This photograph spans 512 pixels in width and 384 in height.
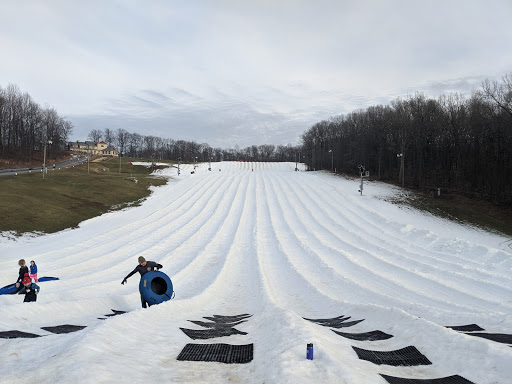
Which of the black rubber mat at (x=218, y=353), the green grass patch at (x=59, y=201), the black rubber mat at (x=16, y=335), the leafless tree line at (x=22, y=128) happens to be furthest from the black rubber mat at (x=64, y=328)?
the leafless tree line at (x=22, y=128)

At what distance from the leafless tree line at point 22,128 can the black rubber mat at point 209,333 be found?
90520 millimetres

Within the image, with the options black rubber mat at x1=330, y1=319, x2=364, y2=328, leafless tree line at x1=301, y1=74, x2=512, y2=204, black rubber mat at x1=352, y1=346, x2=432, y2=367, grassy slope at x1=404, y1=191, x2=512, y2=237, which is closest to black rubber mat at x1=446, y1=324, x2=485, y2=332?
black rubber mat at x1=352, y1=346, x2=432, y2=367

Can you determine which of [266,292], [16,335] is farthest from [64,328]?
[266,292]

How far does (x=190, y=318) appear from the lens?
9.41 meters

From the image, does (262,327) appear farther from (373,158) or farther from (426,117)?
(373,158)

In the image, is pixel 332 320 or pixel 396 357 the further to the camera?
pixel 332 320

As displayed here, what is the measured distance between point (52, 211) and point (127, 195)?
11720mm

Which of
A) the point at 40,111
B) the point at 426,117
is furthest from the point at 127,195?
the point at 40,111

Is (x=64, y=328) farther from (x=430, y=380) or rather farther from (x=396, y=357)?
(x=430, y=380)

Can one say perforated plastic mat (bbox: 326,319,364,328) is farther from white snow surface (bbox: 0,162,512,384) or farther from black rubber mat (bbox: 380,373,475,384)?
black rubber mat (bbox: 380,373,475,384)

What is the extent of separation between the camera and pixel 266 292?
43.8ft

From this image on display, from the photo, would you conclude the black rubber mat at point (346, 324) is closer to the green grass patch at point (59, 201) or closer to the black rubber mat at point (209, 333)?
the black rubber mat at point (209, 333)

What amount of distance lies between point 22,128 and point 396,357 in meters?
107

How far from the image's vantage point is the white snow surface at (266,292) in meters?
5.29
